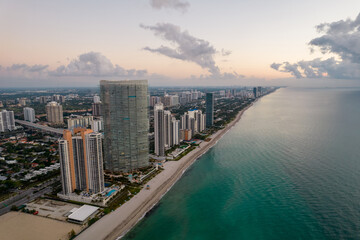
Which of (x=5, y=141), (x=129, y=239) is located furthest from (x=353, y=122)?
(x=5, y=141)

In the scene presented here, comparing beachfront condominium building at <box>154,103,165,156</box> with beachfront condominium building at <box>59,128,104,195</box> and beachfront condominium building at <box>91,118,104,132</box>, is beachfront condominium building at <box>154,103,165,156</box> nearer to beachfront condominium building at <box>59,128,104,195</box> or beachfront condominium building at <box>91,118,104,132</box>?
beachfront condominium building at <box>59,128,104,195</box>

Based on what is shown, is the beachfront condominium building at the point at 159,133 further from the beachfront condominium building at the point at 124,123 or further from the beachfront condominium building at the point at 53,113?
the beachfront condominium building at the point at 53,113

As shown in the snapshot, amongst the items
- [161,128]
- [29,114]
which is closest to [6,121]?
[29,114]

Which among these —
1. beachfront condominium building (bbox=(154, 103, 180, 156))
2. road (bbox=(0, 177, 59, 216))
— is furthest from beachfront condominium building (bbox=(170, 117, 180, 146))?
road (bbox=(0, 177, 59, 216))

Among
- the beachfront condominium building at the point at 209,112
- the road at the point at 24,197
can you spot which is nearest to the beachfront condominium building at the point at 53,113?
the beachfront condominium building at the point at 209,112

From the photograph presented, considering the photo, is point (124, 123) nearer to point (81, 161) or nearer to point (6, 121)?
point (81, 161)

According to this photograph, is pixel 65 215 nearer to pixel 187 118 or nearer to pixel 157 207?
pixel 157 207
